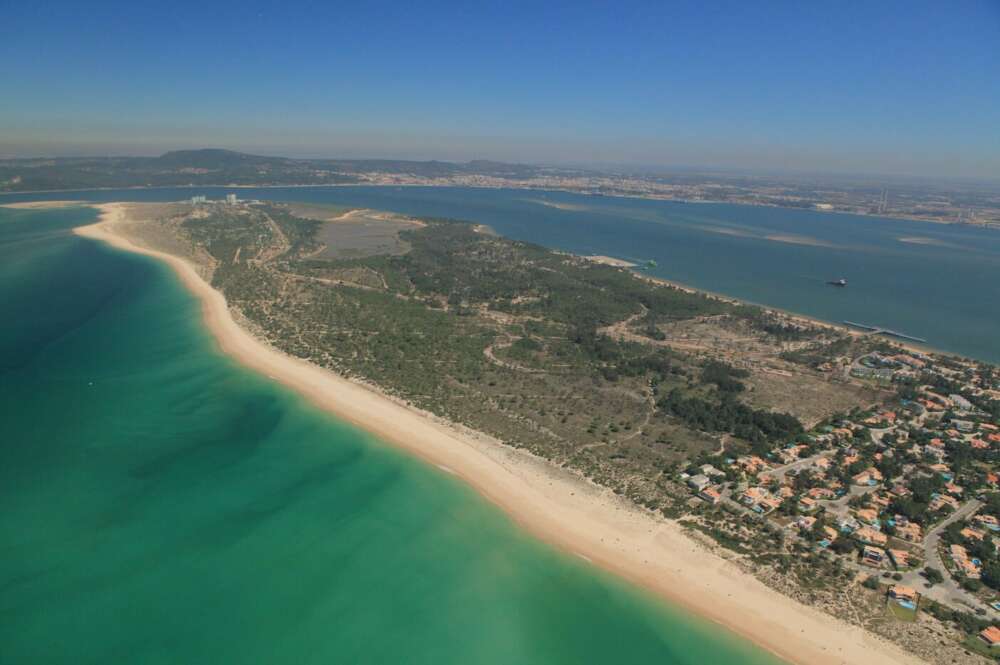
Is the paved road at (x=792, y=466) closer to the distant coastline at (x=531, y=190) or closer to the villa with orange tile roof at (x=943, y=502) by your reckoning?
the villa with orange tile roof at (x=943, y=502)

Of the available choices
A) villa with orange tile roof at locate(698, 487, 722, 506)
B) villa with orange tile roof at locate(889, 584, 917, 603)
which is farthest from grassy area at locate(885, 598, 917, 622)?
villa with orange tile roof at locate(698, 487, 722, 506)

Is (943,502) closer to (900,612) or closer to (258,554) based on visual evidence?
(900,612)

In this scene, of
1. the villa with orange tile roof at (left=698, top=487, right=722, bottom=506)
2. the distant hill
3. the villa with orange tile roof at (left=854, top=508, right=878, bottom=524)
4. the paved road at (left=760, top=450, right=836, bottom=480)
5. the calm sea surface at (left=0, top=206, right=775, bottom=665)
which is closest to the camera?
the calm sea surface at (left=0, top=206, right=775, bottom=665)

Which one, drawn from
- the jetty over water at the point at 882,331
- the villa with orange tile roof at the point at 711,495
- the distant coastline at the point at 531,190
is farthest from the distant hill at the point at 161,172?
the villa with orange tile roof at the point at 711,495

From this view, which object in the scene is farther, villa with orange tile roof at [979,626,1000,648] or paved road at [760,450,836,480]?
paved road at [760,450,836,480]

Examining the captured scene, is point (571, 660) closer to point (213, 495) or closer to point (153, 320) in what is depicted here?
point (213, 495)

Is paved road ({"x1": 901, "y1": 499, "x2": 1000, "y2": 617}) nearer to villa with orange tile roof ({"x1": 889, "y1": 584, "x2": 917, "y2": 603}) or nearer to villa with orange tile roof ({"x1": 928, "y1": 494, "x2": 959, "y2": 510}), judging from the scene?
villa with orange tile roof ({"x1": 889, "y1": 584, "x2": 917, "y2": 603})

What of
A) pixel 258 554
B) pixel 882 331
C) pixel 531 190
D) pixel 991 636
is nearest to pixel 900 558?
pixel 991 636
